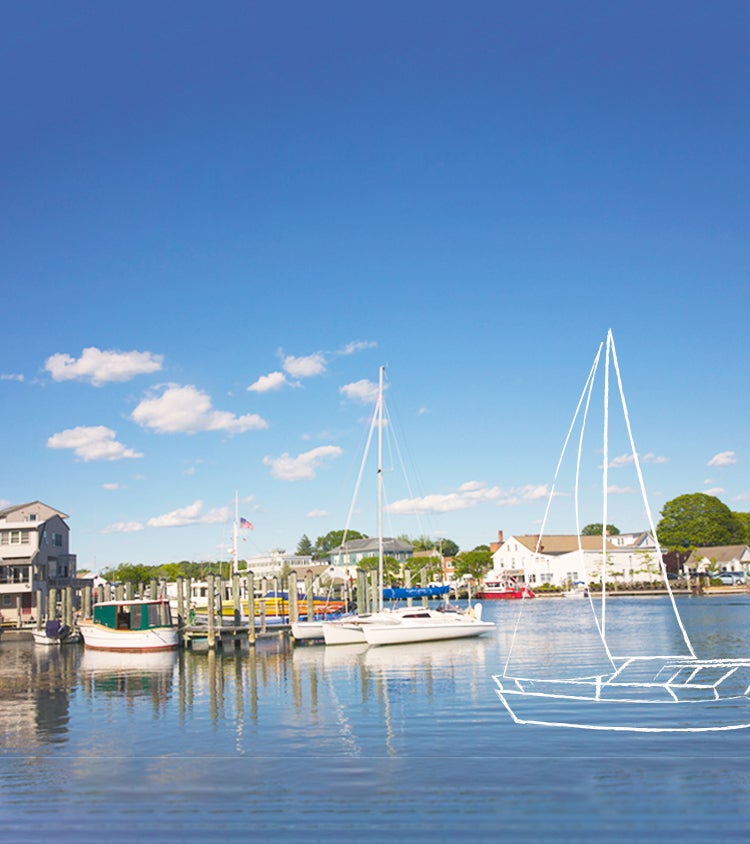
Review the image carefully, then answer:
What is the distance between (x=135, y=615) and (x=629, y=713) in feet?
112

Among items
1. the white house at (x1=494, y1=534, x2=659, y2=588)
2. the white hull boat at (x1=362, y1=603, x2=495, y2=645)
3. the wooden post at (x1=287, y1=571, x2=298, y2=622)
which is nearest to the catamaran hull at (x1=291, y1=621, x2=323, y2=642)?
the wooden post at (x1=287, y1=571, x2=298, y2=622)

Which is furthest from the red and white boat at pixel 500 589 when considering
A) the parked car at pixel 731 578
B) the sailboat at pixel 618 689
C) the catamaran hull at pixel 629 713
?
the catamaran hull at pixel 629 713

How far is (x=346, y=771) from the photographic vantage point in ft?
55.2

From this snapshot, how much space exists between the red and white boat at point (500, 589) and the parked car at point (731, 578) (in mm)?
32556

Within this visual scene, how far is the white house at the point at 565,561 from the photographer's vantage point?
14100 cm

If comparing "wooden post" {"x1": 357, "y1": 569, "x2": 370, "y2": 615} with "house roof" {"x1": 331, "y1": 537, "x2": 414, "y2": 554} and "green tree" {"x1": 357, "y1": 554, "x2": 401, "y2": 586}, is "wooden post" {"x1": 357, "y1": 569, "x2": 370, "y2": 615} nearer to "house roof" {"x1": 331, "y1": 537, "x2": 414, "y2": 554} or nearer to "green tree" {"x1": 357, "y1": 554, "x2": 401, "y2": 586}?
"green tree" {"x1": 357, "y1": 554, "x2": 401, "y2": 586}

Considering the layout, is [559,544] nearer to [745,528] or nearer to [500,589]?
[500,589]

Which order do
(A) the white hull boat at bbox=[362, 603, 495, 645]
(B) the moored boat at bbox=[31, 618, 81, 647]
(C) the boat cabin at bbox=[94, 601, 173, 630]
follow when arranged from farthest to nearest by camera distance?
1. (B) the moored boat at bbox=[31, 618, 81, 647]
2. (C) the boat cabin at bbox=[94, 601, 173, 630]
3. (A) the white hull boat at bbox=[362, 603, 495, 645]

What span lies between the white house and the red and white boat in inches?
30.0

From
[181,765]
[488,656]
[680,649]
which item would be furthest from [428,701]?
[680,649]

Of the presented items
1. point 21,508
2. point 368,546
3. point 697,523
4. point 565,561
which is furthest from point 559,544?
point 21,508

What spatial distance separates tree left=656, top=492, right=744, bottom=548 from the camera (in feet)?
511

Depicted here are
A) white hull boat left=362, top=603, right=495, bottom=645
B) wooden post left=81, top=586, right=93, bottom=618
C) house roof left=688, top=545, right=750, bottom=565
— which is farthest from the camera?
house roof left=688, top=545, right=750, bottom=565

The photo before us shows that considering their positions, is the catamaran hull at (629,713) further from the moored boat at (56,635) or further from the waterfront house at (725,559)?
the waterfront house at (725,559)
